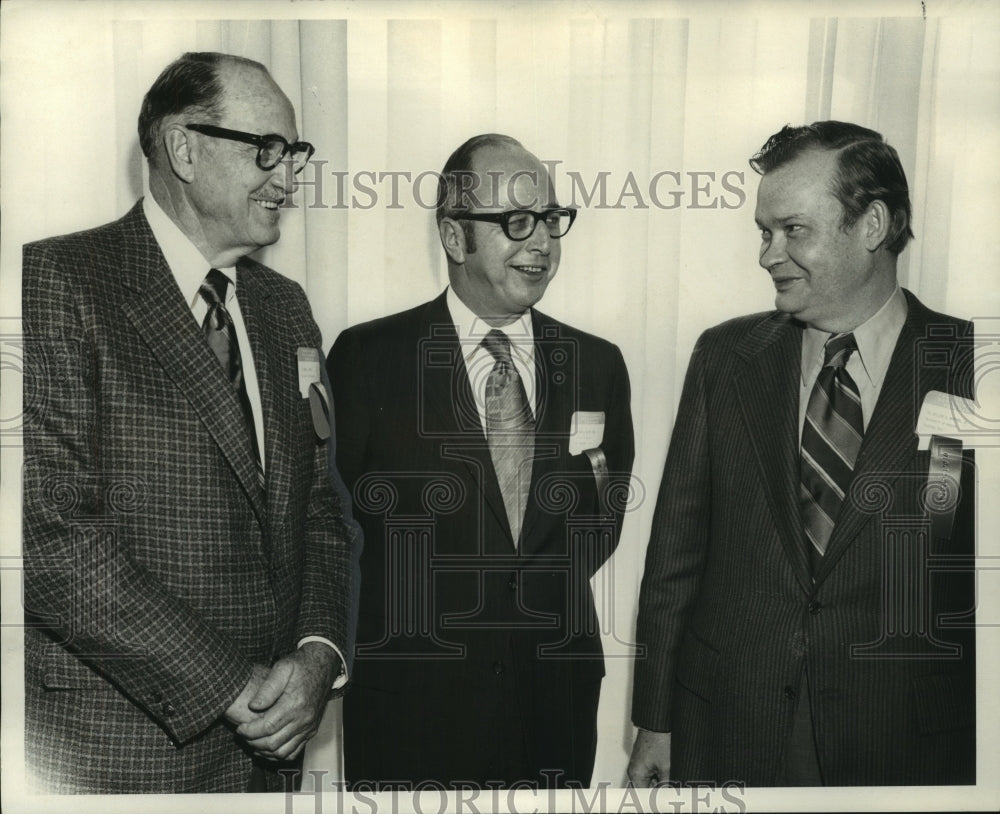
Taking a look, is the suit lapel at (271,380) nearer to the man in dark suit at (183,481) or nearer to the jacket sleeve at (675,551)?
the man in dark suit at (183,481)

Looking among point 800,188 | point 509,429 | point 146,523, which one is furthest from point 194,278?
point 800,188

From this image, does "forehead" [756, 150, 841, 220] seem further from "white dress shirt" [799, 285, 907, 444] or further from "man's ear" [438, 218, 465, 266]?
"man's ear" [438, 218, 465, 266]

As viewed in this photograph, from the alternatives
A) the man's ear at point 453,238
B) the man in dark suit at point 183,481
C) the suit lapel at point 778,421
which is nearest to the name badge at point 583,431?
the suit lapel at point 778,421

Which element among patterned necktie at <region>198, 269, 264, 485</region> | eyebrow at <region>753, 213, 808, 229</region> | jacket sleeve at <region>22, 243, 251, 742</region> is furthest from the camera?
eyebrow at <region>753, 213, 808, 229</region>

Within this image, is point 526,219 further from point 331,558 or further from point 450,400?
point 331,558

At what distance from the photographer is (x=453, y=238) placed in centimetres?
223

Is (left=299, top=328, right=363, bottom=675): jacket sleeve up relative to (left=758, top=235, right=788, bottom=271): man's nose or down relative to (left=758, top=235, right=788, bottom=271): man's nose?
down

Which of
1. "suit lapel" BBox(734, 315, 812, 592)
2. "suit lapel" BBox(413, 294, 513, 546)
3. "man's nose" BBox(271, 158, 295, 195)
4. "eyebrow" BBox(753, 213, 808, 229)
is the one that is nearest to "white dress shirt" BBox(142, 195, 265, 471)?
"man's nose" BBox(271, 158, 295, 195)

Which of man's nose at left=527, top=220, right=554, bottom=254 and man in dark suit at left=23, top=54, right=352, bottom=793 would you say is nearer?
man in dark suit at left=23, top=54, right=352, bottom=793

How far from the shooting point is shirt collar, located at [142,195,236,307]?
6.77 ft

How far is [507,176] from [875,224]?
0.78 meters

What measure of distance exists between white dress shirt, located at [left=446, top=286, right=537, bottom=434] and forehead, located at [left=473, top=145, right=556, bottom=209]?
0.71 feet

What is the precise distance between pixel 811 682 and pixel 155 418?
4.59 feet

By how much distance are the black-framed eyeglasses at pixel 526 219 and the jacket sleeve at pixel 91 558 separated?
0.80m
